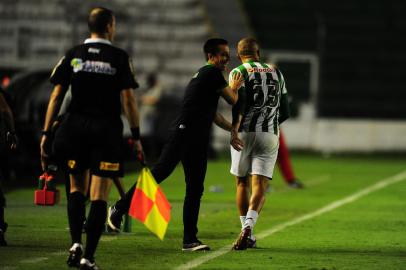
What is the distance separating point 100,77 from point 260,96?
2.72 meters

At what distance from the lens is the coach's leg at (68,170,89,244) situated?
10.2 metres

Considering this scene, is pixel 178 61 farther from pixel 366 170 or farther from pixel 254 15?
pixel 366 170

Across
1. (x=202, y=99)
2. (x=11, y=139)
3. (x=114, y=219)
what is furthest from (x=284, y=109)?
(x=11, y=139)

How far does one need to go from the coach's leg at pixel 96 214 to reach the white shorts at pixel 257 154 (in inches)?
106

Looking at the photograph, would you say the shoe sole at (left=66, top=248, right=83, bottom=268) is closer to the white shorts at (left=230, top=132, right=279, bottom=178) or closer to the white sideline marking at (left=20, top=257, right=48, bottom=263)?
the white sideline marking at (left=20, top=257, right=48, bottom=263)

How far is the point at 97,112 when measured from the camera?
9.97 meters

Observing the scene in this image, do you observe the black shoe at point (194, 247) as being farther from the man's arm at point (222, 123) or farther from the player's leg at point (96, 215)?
the player's leg at point (96, 215)

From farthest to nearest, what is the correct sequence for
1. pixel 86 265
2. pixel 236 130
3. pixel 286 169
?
pixel 286 169
pixel 236 130
pixel 86 265

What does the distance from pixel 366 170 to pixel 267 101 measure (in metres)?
15.1

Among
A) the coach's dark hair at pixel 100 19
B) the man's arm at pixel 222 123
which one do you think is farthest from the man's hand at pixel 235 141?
the coach's dark hair at pixel 100 19

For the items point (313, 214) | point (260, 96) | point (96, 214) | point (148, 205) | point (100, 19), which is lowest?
point (96, 214)

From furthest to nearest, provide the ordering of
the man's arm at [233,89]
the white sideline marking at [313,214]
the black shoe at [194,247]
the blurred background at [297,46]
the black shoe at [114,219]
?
the blurred background at [297,46], the black shoe at [114,219], the man's arm at [233,89], the black shoe at [194,247], the white sideline marking at [313,214]

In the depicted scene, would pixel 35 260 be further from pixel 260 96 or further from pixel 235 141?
pixel 260 96

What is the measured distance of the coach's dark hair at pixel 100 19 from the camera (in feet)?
32.4
